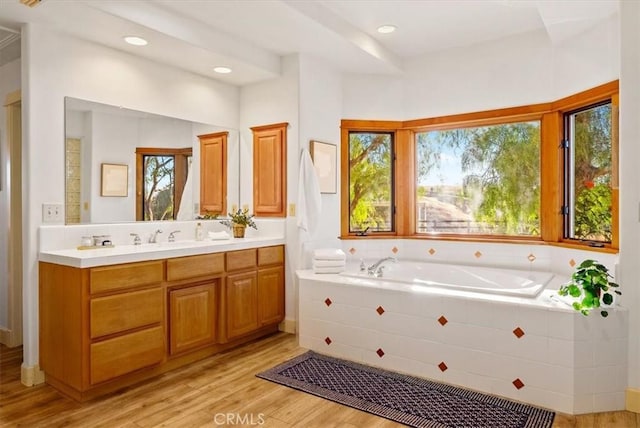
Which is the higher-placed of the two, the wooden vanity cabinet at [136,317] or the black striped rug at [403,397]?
the wooden vanity cabinet at [136,317]

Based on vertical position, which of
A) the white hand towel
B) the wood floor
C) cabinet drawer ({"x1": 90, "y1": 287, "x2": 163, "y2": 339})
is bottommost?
the wood floor

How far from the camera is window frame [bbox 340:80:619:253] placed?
10.7 feet

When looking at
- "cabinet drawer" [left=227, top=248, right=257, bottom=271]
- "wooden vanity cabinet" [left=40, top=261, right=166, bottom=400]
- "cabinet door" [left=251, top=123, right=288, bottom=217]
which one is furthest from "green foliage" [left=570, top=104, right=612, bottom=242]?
"wooden vanity cabinet" [left=40, top=261, right=166, bottom=400]

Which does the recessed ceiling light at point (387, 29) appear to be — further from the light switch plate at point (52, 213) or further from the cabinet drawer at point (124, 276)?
the light switch plate at point (52, 213)

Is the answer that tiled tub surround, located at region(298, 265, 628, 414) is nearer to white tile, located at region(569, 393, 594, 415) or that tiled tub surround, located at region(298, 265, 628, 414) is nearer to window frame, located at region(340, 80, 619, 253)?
white tile, located at region(569, 393, 594, 415)

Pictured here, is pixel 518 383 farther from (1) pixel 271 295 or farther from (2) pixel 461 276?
(1) pixel 271 295

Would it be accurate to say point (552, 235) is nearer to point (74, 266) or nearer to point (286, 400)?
point (286, 400)

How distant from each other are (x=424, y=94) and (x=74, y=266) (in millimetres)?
3468

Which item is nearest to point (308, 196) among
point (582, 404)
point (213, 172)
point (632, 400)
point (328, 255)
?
point (328, 255)

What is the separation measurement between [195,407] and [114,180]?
1812 mm

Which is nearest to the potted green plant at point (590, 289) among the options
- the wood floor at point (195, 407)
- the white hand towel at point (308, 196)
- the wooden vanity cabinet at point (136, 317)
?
the wood floor at point (195, 407)

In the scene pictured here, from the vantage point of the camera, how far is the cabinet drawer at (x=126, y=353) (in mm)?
2617

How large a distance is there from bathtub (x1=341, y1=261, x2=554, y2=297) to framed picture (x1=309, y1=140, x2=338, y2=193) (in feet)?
3.00

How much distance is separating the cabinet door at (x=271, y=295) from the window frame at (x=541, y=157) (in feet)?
2.90
